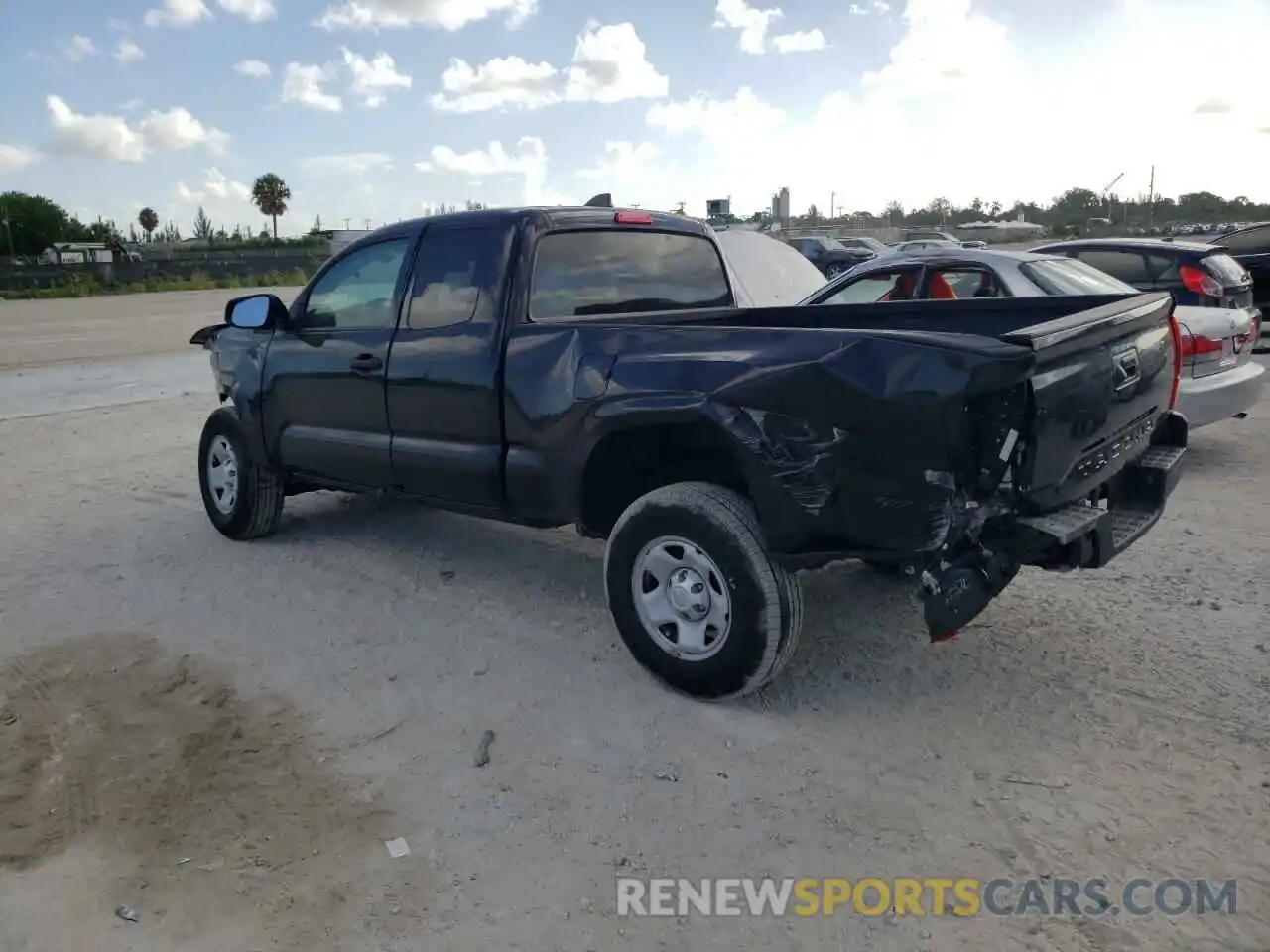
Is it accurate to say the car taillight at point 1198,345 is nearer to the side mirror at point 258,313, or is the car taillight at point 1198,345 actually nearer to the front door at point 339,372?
the front door at point 339,372

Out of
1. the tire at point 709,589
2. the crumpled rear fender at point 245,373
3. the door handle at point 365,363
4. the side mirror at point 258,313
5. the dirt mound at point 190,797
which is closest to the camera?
the dirt mound at point 190,797

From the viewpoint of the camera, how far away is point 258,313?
5875 millimetres

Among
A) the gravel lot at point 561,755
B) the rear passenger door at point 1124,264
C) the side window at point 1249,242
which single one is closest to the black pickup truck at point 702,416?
the gravel lot at point 561,755

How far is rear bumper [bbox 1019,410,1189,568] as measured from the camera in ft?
11.1

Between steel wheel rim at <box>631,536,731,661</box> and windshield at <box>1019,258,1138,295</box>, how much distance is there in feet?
14.8

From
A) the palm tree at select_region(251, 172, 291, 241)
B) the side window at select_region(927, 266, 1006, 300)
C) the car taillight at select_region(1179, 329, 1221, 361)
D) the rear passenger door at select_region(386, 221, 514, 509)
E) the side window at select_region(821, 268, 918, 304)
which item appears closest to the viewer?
the rear passenger door at select_region(386, 221, 514, 509)

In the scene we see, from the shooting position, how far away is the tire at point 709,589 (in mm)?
3715

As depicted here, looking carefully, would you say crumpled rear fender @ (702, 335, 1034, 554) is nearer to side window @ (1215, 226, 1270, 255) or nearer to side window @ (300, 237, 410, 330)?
side window @ (300, 237, 410, 330)

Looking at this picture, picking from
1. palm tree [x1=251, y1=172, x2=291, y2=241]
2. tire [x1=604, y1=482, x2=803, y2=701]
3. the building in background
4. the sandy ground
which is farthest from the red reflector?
palm tree [x1=251, y1=172, x2=291, y2=241]

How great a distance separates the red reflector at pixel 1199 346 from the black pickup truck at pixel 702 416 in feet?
9.79

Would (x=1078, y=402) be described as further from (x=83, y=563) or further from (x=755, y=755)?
(x=83, y=563)

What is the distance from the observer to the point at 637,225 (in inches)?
208

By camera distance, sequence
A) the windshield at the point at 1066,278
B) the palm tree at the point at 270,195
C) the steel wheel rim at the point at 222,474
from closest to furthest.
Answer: the steel wheel rim at the point at 222,474 < the windshield at the point at 1066,278 < the palm tree at the point at 270,195

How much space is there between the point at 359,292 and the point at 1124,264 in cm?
684
